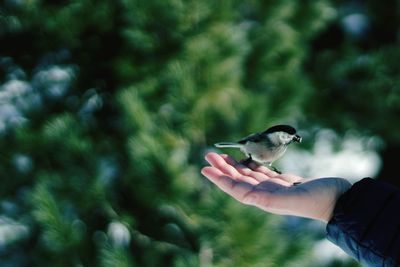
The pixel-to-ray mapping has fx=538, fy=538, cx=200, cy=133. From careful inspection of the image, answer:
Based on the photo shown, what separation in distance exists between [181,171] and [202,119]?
A: 0.16m

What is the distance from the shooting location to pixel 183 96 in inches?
56.5

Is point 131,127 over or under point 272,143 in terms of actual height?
over

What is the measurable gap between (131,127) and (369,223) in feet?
2.55

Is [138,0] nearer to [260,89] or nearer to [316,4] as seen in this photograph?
[260,89]

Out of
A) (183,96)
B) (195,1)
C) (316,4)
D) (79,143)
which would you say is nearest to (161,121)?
(183,96)

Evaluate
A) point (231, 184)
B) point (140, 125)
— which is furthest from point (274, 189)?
point (140, 125)

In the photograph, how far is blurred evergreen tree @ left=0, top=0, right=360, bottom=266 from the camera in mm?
1366

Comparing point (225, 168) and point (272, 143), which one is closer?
point (272, 143)

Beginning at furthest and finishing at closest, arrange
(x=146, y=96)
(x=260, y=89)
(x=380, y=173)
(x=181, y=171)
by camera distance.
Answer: (x=380, y=173) → (x=260, y=89) → (x=146, y=96) → (x=181, y=171)

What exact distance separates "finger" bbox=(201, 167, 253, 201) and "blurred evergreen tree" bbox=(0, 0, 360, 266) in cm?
36

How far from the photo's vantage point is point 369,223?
875 mm

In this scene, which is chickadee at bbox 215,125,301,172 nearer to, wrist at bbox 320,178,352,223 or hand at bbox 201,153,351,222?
hand at bbox 201,153,351,222

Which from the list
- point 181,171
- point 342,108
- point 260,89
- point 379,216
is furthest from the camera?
point 342,108

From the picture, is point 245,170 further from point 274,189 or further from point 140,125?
point 140,125
